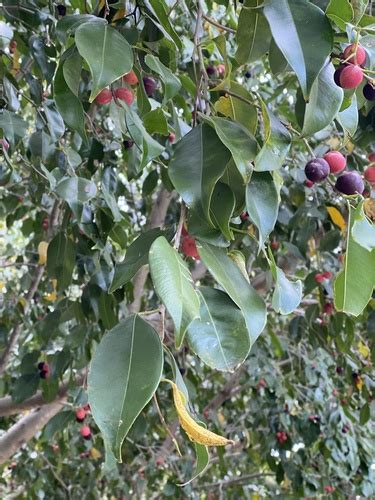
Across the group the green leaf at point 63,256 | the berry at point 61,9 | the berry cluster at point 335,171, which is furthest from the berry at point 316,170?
the berry at point 61,9

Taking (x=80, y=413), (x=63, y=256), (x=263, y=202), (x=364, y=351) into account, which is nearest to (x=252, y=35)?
(x=263, y=202)

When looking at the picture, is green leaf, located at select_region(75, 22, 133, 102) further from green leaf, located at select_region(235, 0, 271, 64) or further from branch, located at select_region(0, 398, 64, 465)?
branch, located at select_region(0, 398, 64, 465)

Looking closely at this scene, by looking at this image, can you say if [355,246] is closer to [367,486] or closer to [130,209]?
[130,209]

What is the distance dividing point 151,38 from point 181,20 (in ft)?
3.95

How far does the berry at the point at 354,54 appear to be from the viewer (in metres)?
0.57

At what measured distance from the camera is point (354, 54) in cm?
57

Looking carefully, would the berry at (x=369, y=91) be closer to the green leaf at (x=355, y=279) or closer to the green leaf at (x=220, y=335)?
the green leaf at (x=355, y=279)

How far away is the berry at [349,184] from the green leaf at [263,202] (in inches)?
6.8

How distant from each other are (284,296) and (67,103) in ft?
1.01

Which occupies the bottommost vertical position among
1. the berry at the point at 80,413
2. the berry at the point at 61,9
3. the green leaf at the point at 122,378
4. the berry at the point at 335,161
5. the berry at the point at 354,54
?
the berry at the point at 80,413

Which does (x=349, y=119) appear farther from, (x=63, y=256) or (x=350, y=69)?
(x=63, y=256)

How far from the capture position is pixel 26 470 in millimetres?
2801

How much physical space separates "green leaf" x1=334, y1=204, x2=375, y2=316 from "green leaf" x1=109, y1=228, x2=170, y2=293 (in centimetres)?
18

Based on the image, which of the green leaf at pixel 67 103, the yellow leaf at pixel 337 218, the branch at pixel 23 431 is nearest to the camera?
the green leaf at pixel 67 103
